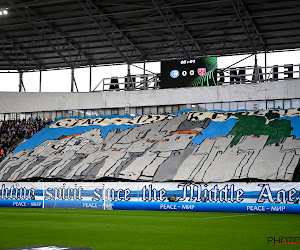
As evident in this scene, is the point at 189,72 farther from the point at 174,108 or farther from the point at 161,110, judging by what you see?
the point at 161,110

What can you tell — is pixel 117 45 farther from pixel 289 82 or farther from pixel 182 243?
pixel 182 243

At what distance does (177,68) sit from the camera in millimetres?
44031

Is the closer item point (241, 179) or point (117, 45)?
point (241, 179)

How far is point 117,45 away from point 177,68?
605cm

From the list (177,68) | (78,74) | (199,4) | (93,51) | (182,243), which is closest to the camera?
(182,243)

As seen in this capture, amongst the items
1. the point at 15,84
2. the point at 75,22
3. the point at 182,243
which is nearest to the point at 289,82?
the point at 75,22

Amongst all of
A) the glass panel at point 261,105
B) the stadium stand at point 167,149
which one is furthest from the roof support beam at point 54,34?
the glass panel at point 261,105

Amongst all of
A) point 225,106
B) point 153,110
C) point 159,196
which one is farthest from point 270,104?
point 159,196

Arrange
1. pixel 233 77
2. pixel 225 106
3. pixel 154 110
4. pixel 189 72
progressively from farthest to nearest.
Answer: pixel 154 110
pixel 233 77
pixel 225 106
pixel 189 72

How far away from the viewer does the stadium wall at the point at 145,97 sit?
138 ft

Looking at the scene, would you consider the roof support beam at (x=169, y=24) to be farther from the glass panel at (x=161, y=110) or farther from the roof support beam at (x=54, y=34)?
the roof support beam at (x=54, y=34)

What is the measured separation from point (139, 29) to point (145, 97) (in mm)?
7378

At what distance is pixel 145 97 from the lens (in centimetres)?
4609

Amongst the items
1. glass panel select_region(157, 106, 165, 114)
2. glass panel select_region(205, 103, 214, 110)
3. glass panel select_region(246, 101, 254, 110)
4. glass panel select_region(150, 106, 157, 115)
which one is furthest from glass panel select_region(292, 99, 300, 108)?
glass panel select_region(150, 106, 157, 115)
